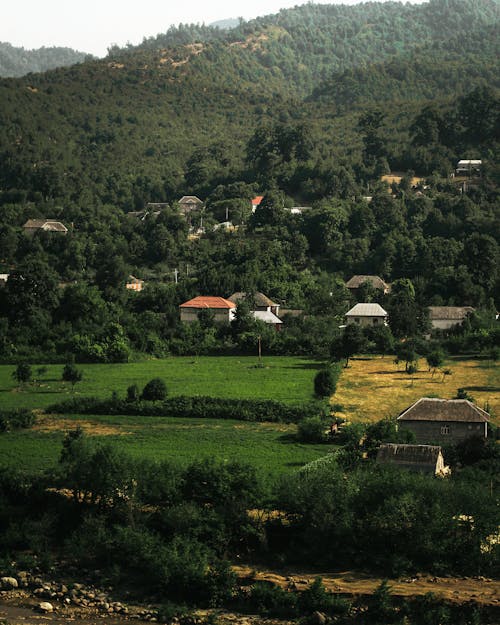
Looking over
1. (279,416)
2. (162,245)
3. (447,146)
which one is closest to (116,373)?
(279,416)

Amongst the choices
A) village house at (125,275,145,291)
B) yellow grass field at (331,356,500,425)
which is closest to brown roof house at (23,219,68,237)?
village house at (125,275,145,291)

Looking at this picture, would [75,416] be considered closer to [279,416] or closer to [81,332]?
[279,416]

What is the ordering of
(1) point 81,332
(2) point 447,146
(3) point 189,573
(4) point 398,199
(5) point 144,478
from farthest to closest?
(2) point 447,146 < (4) point 398,199 < (1) point 81,332 < (5) point 144,478 < (3) point 189,573

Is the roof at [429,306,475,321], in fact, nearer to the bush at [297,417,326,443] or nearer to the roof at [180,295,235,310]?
the roof at [180,295,235,310]

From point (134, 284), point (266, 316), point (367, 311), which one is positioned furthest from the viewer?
point (134, 284)

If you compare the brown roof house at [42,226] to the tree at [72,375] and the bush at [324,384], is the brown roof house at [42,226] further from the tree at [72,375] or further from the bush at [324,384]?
the bush at [324,384]

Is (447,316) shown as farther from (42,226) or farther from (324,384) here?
(42,226)

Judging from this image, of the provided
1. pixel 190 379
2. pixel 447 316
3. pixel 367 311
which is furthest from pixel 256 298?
pixel 190 379
